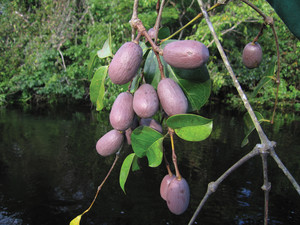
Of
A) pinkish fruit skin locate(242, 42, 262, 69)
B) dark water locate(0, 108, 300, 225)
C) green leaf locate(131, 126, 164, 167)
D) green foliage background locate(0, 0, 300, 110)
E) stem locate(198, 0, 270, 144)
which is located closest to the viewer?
stem locate(198, 0, 270, 144)

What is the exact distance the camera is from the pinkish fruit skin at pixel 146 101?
1.03 ft

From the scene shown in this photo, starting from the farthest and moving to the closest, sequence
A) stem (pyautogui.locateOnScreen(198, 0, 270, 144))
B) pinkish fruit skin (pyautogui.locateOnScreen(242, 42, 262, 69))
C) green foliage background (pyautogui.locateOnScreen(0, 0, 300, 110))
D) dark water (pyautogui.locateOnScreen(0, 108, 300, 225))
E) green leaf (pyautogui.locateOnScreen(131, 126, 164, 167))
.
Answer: green foliage background (pyautogui.locateOnScreen(0, 0, 300, 110)) < dark water (pyautogui.locateOnScreen(0, 108, 300, 225)) < pinkish fruit skin (pyautogui.locateOnScreen(242, 42, 262, 69)) < green leaf (pyautogui.locateOnScreen(131, 126, 164, 167)) < stem (pyautogui.locateOnScreen(198, 0, 270, 144))

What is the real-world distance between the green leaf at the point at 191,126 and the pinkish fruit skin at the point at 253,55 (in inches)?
8.0

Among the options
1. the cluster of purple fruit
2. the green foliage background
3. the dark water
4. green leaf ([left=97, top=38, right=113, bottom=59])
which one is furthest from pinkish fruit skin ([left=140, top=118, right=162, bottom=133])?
the green foliage background

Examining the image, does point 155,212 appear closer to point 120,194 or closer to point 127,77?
point 120,194

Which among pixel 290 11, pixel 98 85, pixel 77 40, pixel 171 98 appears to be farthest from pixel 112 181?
pixel 290 11

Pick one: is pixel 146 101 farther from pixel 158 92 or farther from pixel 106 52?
pixel 106 52

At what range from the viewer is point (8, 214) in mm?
2922

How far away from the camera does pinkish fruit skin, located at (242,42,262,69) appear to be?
1.48ft

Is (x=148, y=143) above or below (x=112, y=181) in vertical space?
above

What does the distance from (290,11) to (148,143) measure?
20 centimetres

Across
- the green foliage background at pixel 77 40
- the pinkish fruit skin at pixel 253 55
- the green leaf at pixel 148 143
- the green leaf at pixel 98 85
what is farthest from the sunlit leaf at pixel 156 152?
the green foliage background at pixel 77 40

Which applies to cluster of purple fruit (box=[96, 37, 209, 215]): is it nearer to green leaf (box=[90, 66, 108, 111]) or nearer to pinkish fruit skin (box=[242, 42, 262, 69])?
green leaf (box=[90, 66, 108, 111])

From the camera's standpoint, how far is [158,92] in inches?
12.6
